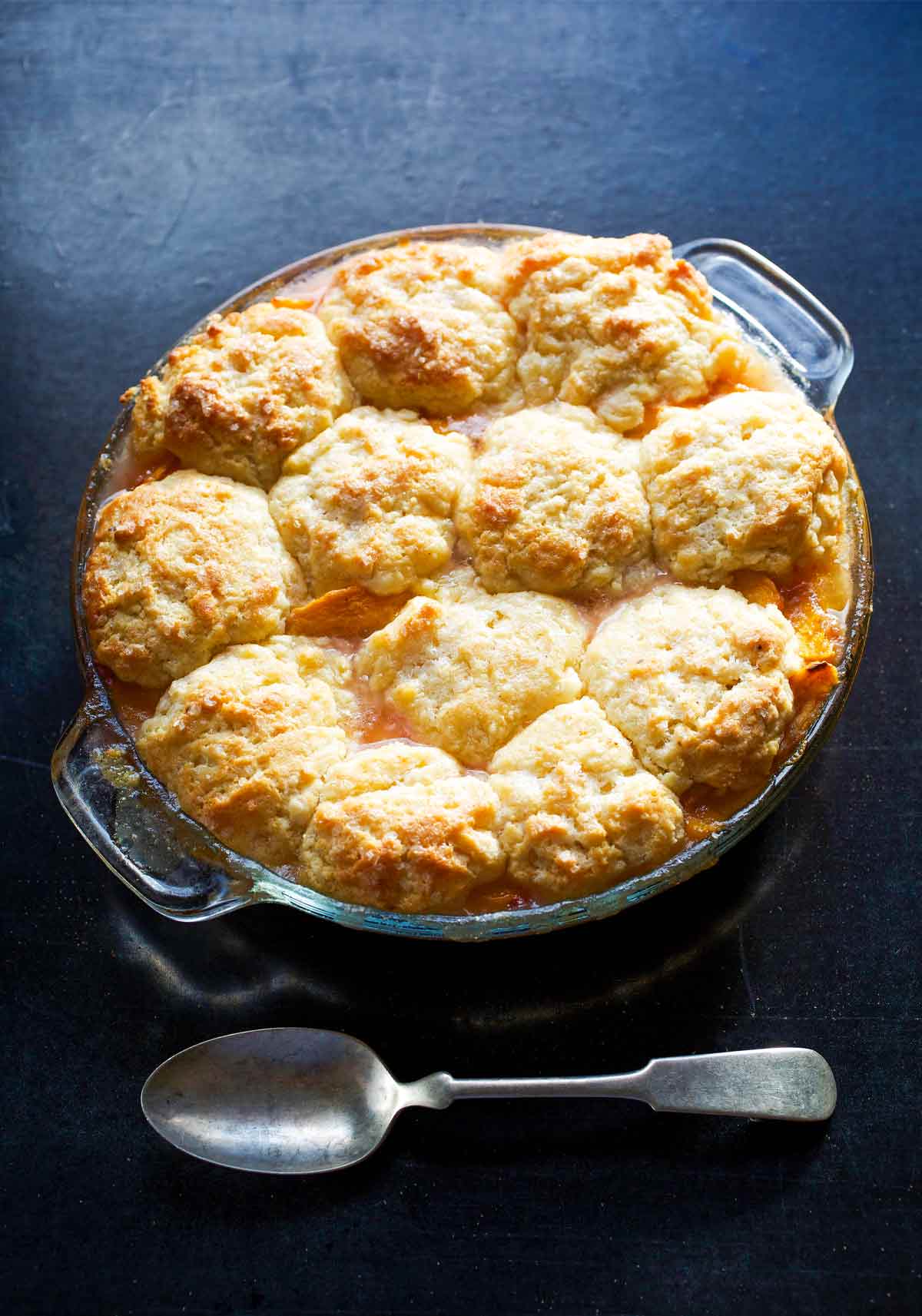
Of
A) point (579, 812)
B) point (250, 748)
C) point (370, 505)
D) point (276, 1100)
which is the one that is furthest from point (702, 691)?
point (276, 1100)

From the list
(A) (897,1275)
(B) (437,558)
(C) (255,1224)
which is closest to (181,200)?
(B) (437,558)

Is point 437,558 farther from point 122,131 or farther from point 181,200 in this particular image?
point 122,131

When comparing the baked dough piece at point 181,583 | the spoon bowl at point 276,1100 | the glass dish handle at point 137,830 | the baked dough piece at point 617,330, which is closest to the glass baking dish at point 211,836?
the glass dish handle at point 137,830

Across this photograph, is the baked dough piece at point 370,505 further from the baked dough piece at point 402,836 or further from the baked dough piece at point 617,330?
the baked dough piece at point 402,836

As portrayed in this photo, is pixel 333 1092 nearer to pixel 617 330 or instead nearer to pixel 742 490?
pixel 742 490

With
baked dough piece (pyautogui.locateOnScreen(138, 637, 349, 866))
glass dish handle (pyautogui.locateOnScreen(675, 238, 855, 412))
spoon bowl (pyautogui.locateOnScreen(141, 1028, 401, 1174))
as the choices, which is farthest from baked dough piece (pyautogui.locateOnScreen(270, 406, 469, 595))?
spoon bowl (pyautogui.locateOnScreen(141, 1028, 401, 1174))

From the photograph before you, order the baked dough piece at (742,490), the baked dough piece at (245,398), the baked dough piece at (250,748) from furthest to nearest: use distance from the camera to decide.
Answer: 1. the baked dough piece at (245,398)
2. the baked dough piece at (742,490)
3. the baked dough piece at (250,748)

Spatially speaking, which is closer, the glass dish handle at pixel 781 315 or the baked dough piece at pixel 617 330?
the baked dough piece at pixel 617 330
